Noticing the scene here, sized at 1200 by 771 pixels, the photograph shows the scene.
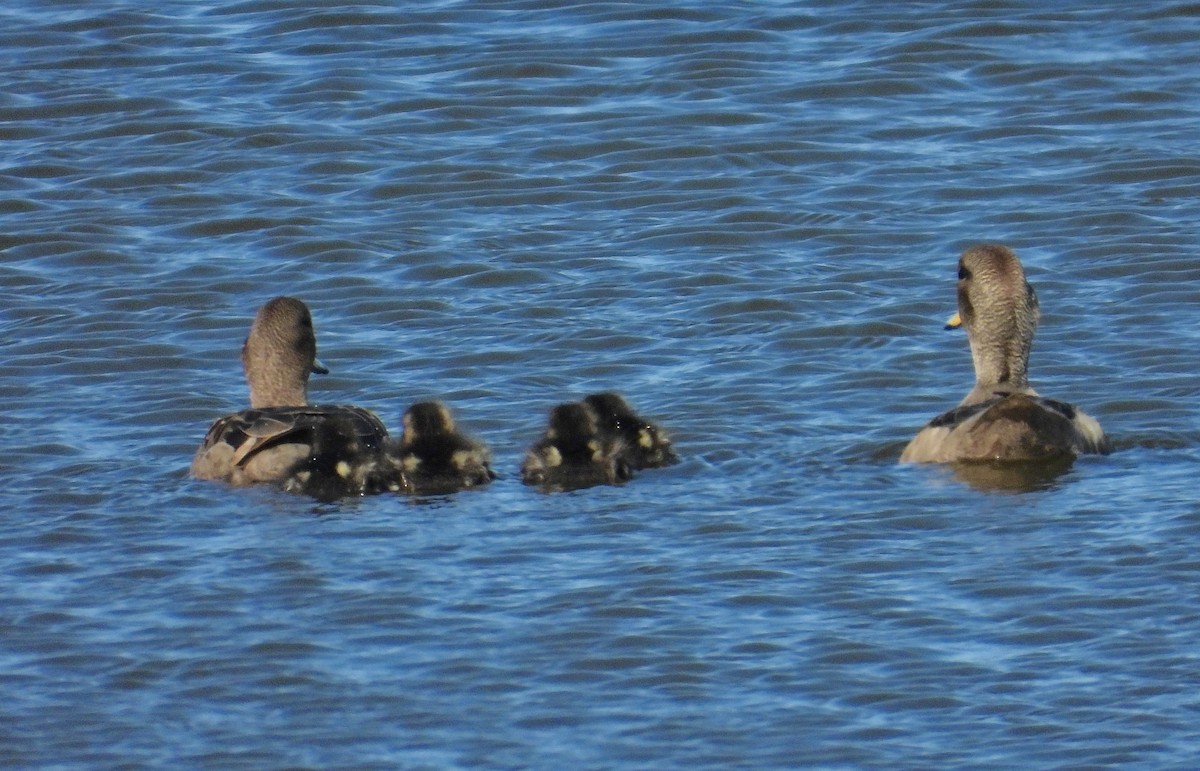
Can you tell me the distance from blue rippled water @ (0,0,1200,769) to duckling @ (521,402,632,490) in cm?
25

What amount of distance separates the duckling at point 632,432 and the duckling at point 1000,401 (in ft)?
3.68

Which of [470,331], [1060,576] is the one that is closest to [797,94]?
[470,331]

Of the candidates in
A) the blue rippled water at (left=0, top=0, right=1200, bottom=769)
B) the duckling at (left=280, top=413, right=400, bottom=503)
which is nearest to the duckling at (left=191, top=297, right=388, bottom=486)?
the duckling at (left=280, top=413, right=400, bottom=503)

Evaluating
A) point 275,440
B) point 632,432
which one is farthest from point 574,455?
point 275,440

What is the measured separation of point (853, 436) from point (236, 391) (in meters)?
3.44

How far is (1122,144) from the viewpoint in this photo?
16.5 metres

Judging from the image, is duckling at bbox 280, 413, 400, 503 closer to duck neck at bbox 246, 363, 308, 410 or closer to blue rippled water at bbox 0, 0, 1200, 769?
blue rippled water at bbox 0, 0, 1200, 769

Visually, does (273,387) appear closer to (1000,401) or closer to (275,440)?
(275,440)

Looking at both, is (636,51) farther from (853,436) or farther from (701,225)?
(853,436)

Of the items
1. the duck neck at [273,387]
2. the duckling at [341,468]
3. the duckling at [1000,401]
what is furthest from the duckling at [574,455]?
the duck neck at [273,387]

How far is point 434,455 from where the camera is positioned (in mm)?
10539

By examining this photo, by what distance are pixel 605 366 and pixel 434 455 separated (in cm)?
236

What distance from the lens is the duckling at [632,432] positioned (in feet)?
35.6

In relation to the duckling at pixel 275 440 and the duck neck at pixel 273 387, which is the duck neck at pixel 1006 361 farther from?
the duck neck at pixel 273 387
